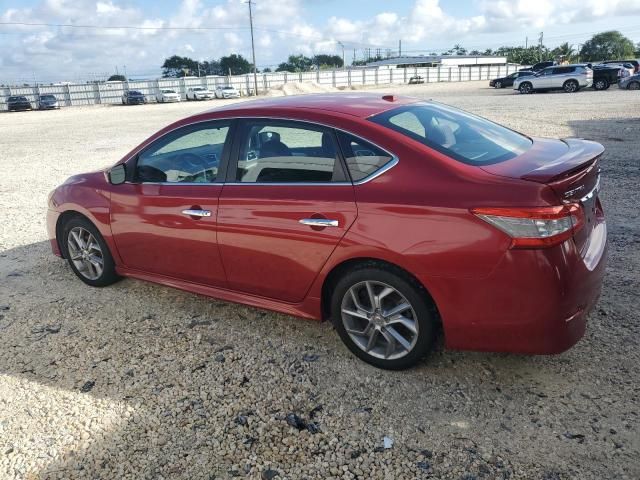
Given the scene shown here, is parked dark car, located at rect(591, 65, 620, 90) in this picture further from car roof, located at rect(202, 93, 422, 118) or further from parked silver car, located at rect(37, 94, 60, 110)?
parked silver car, located at rect(37, 94, 60, 110)

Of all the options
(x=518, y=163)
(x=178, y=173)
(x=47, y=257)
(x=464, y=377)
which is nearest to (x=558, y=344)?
(x=464, y=377)

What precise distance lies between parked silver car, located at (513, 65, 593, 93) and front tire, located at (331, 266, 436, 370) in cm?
3209

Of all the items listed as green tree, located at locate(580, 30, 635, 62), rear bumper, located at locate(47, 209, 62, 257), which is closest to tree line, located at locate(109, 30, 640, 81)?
green tree, located at locate(580, 30, 635, 62)

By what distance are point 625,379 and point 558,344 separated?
665mm

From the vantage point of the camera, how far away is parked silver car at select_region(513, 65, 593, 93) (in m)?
30.0

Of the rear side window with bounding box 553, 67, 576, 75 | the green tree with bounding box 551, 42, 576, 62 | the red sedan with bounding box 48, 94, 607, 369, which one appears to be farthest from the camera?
the green tree with bounding box 551, 42, 576, 62

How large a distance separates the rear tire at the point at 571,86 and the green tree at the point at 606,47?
85421 mm

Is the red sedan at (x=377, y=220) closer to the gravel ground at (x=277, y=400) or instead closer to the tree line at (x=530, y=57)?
the gravel ground at (x=277, y=400)

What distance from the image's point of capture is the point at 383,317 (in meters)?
3.15

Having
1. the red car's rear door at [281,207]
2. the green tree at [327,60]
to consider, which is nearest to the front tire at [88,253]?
the red car's rear door at [281,207]

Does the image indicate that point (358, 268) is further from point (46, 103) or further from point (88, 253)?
point (46, 103)

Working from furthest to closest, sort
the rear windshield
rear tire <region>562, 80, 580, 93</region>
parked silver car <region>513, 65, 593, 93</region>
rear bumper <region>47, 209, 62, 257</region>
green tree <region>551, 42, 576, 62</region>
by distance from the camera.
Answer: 1. green tree <region>551, 42, 576, 62</region>
2. rear tire <region>562, 80, 580, 93</region>
3. parked silver car <region>513, 65, 593, 93</region>
4. rear bumper <region>47, 209, 62, 257</region>
5. the rear windshield

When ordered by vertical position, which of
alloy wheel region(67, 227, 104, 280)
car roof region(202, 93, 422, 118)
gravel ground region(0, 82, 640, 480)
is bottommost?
gravel ground region(0, 82, 640, 480)

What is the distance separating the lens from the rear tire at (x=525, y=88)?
3193 cm
